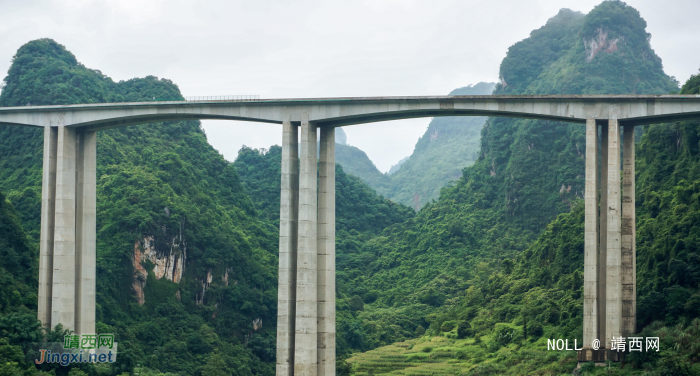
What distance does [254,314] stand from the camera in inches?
2286

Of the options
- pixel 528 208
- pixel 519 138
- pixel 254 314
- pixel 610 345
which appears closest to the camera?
pixel 610 345

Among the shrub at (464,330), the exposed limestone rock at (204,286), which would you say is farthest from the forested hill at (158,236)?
the shrub at (464,330)

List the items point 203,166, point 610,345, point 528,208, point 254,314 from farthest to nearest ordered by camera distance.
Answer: point 528,208 → point 203,166 → point 254,314 → point 610,345

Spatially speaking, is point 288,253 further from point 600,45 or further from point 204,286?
point 600,45

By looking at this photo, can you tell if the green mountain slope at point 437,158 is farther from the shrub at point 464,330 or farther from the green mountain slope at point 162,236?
the shrub at point 464,330

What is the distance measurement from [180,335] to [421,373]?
15.4 m

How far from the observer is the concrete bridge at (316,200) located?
28672mm

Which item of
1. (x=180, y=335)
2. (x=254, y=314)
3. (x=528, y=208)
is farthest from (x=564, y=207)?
(x=180, y=335)

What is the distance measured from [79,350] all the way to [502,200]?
53510 mm

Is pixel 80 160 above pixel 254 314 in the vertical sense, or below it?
above

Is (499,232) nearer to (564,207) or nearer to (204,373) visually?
(564,207)

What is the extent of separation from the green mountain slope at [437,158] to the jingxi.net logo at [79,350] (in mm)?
96926

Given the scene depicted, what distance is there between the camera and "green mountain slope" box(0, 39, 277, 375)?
166ft

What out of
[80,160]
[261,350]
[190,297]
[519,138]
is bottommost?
[261,350]
